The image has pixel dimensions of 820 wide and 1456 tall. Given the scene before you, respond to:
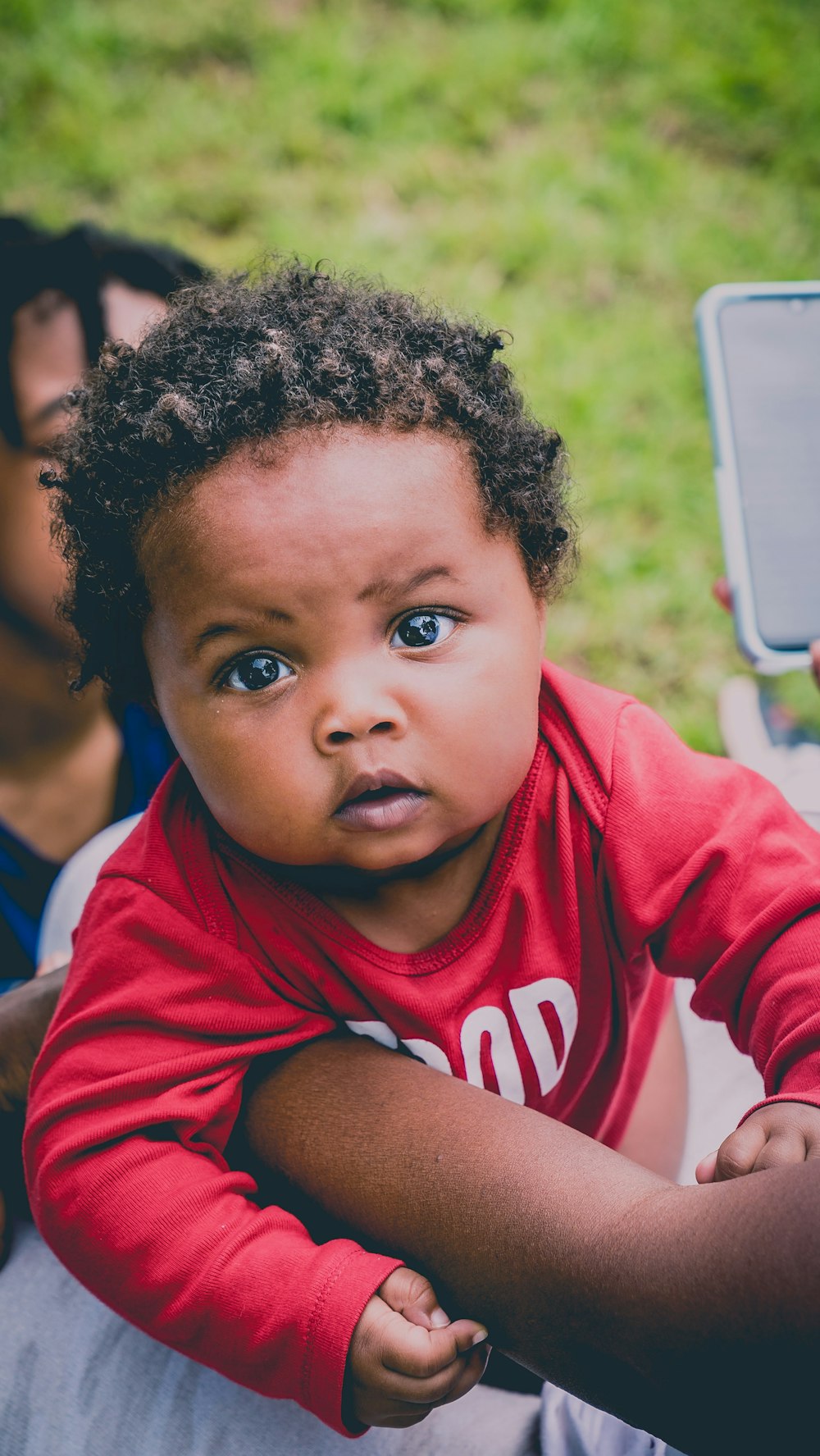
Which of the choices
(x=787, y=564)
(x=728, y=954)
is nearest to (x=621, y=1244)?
(x=728, y=954)

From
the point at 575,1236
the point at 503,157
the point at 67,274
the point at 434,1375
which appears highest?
the point at 503,157

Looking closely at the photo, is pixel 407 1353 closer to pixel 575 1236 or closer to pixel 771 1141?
pixel 575 1236

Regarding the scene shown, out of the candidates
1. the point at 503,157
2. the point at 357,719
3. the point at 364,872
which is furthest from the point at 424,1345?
the point at 503,157

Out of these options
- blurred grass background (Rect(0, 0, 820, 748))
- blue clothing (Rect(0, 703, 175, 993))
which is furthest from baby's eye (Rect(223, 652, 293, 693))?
blurred grass background (Rect(0, 0, 820, 748))

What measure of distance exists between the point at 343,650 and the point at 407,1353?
2.21ft

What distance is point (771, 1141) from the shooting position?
3.14 ft

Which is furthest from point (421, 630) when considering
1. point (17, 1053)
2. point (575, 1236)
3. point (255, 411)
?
point (17, 1053)

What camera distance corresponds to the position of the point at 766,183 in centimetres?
314

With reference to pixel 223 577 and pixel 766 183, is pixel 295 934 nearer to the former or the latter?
pixel 223 577

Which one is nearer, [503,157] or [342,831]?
[342,831]

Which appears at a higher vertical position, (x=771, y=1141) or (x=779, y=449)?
(x=779, y=449)

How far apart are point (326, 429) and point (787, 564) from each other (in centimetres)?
85

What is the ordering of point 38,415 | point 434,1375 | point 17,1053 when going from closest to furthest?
1. point 434,1375
2. point 17,1053
3. point 38,415

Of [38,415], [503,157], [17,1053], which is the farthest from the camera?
[503,157]
